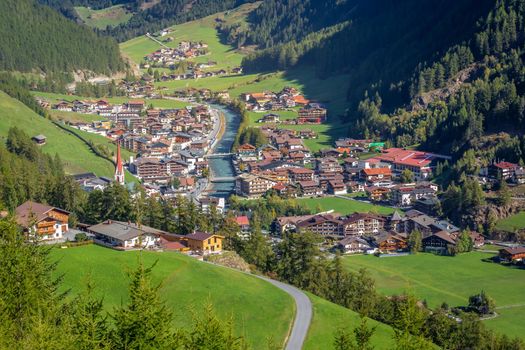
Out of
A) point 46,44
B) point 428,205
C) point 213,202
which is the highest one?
point 46,44

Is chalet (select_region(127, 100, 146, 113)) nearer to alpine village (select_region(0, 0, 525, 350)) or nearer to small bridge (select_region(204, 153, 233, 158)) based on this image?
alpine village (select_region(0, 0, 525, 350))

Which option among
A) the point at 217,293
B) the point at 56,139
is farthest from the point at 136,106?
the point at 217,293

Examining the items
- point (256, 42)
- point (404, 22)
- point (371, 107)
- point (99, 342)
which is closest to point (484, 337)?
point (99, 342)

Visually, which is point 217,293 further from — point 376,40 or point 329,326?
point 376,40

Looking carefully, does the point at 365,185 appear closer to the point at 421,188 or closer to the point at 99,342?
the point at 421,188

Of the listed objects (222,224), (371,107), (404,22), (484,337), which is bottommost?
(484,337)

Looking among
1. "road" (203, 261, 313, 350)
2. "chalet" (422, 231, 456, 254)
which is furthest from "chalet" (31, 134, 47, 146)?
"road" (203, 261, 313, 350)
